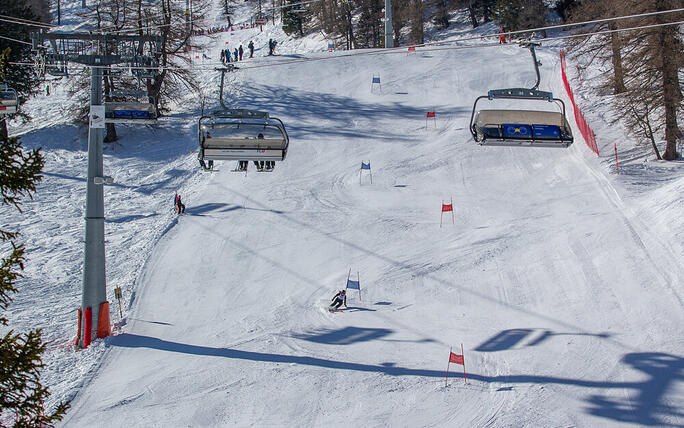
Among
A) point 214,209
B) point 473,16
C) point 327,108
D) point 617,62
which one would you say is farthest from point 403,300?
point 473,16

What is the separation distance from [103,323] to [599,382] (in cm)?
1245

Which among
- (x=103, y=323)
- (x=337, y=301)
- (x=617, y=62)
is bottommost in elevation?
(x=103, y=323)

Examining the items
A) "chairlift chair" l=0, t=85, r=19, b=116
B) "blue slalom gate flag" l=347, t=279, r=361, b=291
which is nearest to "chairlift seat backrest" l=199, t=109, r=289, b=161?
"blue slalom gate flag" l=347, t=279, r=361, b=291

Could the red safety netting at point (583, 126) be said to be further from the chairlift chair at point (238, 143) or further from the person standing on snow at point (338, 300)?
the chairlift chair at point (238, 143)

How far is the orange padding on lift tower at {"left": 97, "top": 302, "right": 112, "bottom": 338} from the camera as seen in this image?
1713 centimetres

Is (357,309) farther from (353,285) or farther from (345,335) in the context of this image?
(345,335)

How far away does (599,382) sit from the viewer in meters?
13.5

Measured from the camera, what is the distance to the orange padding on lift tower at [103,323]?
17128 mm

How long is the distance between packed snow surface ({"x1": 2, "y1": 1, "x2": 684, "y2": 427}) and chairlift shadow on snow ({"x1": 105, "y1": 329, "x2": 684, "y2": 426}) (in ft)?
0.16

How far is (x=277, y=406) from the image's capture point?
13.3 m

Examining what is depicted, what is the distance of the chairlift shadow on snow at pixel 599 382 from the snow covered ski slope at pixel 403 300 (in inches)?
1.7

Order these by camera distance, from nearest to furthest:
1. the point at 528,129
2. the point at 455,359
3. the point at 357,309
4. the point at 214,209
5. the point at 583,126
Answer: the point at 455,359
the point at 528,129
the point at 357,309
the point at 214,209
the point at 583,126

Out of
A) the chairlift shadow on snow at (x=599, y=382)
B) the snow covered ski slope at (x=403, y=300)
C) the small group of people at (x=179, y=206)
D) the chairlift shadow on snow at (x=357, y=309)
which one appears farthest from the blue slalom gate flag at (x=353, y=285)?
the small group of people at (x=179, y=206)

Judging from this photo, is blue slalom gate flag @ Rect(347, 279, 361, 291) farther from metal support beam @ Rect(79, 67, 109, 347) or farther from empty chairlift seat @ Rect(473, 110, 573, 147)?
metal support beam @ Rect(79, 67, 109, 347)
